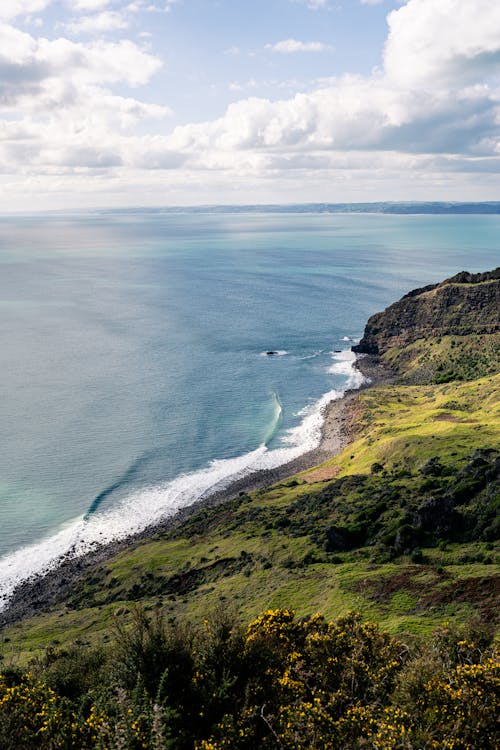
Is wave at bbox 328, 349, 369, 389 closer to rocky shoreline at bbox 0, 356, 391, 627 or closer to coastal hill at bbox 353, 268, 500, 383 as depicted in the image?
rocky shoreline at bbox 0, 356, 391, 627

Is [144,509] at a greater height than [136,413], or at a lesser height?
lesser

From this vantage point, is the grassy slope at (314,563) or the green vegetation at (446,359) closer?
the grassy slope at (314,563)

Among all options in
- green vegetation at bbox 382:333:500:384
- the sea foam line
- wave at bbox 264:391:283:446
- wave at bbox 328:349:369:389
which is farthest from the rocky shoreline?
green vegetation at bbox 382:333:500:384

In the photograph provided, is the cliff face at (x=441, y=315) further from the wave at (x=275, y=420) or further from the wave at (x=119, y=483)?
the wave at (x=119, y=483)

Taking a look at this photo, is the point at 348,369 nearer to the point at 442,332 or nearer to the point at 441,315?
the point at 442,332

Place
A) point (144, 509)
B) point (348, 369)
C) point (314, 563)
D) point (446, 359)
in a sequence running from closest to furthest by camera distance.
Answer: point (314, 563), point (144, 509), point (446, 359), point (348, 369)

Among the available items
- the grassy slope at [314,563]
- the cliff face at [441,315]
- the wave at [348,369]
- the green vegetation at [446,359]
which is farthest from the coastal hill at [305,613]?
the cliff face at [441,315]

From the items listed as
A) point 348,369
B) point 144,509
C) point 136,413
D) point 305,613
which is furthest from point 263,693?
point 348,369
